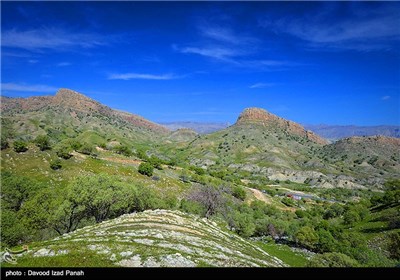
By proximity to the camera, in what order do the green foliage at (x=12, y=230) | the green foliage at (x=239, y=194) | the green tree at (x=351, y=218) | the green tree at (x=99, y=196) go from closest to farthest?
the green foliage at (x=12, y=230) → the green tree at (x=99, y=196) → the green tree at (x=351, y=218) → the green foliage at (x=239, y=194)

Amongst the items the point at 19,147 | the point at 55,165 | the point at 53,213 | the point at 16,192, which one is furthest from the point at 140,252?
the point at 19,147

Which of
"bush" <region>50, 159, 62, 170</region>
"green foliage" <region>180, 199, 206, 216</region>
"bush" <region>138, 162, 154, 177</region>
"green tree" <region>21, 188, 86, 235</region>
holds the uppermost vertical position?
"bush" <region>50, 159, 62, 170</region>

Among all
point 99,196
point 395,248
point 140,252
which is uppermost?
point 99,196

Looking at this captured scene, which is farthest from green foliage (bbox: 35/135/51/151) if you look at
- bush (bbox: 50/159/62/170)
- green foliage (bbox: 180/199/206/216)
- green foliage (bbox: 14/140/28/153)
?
green foliage (bbox: 180/199/206/216)

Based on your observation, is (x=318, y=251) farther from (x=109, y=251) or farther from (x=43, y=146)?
(x=43, y=146)

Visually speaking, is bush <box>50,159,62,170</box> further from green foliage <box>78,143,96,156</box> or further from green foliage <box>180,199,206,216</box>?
green foliage <box>180,199,206,216</box>

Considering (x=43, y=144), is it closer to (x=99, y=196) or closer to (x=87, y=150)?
(x=87, y=150)

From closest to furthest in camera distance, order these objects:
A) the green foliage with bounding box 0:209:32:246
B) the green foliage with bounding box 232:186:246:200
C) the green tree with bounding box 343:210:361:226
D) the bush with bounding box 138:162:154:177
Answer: the green foliage with bounding box 0:209:32:246 < the green tree with bounding box 343:210:361:226 < the bush with bounding box 138:162:154:177 < the green foliage with bounding box 232:186:246:200

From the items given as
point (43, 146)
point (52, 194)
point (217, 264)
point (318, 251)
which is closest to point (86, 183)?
point (52, 194)

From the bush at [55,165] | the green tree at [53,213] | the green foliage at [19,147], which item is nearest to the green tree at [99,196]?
the green tree at [53,213]

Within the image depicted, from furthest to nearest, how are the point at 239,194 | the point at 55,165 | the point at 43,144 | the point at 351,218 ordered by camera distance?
the point at 239,194 < the point at 43,144 < the point at 351,218 < the point at 55,165

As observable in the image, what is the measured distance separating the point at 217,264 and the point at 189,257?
2359mm

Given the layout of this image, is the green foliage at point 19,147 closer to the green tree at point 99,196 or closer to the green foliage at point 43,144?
the green foliage at point 43,144
